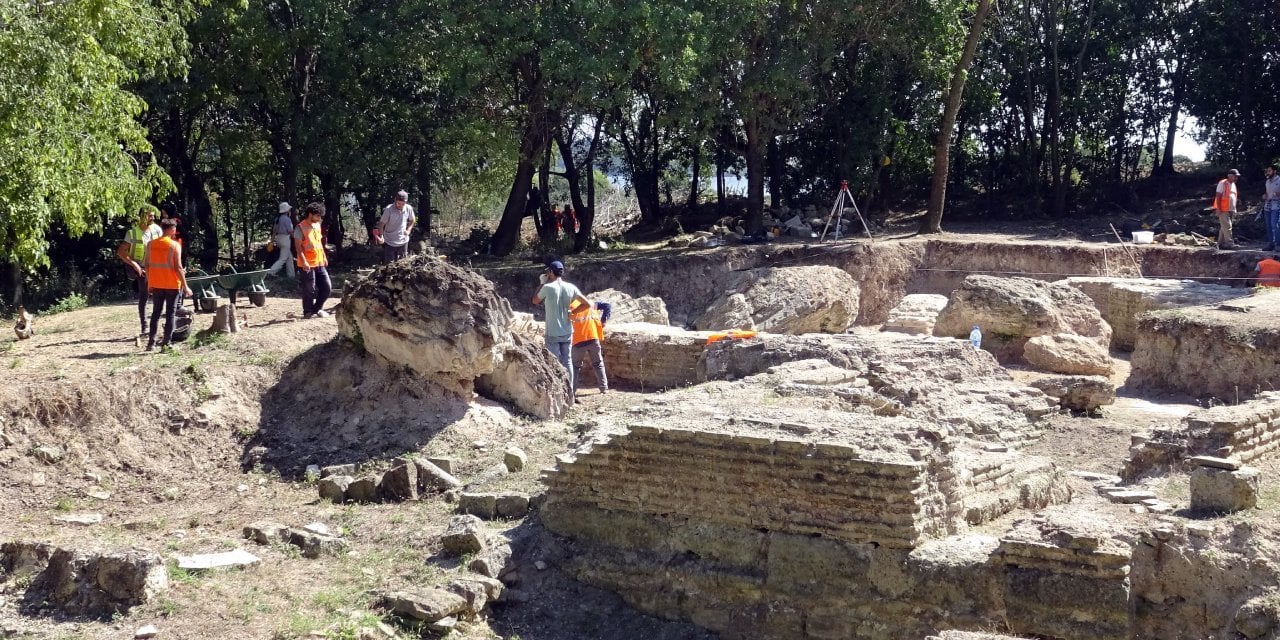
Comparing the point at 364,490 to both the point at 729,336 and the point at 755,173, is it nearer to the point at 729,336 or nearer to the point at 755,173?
the point at 729,336

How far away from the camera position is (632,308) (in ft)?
57.0

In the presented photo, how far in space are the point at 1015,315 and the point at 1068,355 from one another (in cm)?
128

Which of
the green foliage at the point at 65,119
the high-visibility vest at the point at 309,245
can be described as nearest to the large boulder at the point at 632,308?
the high-visibility vest at the point at 309,245

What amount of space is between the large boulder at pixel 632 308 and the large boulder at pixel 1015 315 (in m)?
4.07

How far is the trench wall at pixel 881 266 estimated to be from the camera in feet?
66.8

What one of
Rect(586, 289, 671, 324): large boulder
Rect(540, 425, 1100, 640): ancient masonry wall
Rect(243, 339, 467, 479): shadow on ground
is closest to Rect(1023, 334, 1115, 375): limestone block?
Rect(586, 289, 671, 324): large boulder

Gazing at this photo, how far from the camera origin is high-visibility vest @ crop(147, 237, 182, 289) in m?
12.2

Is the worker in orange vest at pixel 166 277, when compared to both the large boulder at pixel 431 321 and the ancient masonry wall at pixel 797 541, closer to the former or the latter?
the large boulder at pixel 431 321

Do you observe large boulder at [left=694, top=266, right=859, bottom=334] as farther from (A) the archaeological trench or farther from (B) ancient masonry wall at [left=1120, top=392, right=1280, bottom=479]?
(B) ancient masonry wall at [left=1120, top=392, right=1280, bottom=479]

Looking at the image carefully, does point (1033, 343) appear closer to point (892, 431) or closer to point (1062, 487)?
point (1062, 487)

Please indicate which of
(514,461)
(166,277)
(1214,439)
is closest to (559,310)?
(514,461)

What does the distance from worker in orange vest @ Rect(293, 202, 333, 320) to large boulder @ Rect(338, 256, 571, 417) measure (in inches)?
55.4

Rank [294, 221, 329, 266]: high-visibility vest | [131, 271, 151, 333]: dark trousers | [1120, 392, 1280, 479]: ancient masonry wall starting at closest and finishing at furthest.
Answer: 1. [1120, 392, 1280, 479]: ancient masonry wall
2. [131, 271, 151, 333]: dark trousers
3. [294, 221, 329, 266]: high-visibility vest

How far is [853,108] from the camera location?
24875mm
